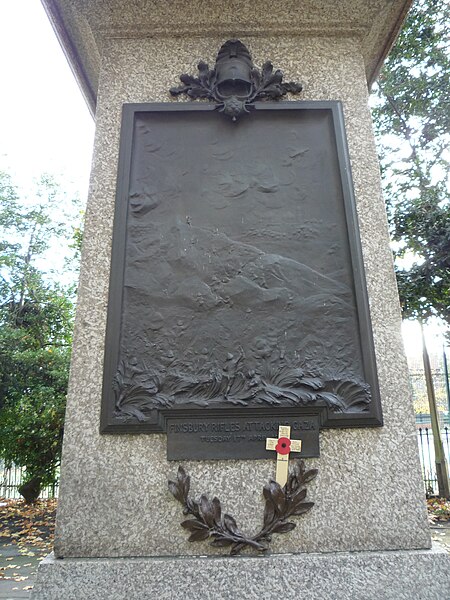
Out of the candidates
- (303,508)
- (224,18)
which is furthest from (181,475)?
(224,18)

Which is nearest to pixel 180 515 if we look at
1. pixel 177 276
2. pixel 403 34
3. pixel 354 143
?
pixel 177 276

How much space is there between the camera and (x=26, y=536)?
24.0ft

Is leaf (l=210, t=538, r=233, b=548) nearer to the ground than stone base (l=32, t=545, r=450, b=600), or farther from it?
farther from it

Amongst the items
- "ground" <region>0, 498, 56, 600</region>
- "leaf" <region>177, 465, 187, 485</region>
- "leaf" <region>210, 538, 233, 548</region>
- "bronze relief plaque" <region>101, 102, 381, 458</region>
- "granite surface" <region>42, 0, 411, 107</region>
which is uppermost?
"granite surface" <region>42, 0, 411, 107</region>

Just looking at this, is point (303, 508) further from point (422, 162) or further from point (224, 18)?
point (422, 162)

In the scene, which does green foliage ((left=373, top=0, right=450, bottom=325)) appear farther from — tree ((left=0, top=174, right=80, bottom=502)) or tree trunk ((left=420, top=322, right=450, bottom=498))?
tree ((left=0, top=174, right=80, bottom=502))

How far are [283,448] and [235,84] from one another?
234 cm

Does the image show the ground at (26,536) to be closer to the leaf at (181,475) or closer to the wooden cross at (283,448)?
the leaf at (181,475)

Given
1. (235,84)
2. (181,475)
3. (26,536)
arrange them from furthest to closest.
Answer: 1. (26,536)
2. (235,84)
3. (181,475)

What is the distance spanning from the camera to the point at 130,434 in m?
2.35

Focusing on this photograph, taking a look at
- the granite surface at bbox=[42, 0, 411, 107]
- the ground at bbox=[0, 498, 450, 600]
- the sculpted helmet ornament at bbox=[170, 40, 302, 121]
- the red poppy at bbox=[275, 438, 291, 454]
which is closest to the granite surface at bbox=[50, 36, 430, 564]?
the red poppy at bbox=[275, 438, 291, 454]

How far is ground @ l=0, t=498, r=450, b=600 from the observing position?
15.4 ft

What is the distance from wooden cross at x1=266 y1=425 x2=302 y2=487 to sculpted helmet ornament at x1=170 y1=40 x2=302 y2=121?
2.04m

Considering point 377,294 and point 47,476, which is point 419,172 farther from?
point 47,476
